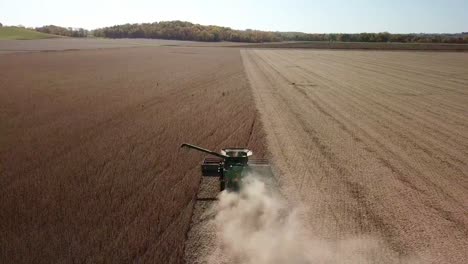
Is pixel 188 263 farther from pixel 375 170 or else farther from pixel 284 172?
pixel 375 170

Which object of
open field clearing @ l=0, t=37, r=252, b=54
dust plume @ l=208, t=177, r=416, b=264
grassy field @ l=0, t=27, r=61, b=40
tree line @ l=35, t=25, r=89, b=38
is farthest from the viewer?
tree line @ l=35, t=25, r=89, b=38

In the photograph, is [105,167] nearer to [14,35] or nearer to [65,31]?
[14,35]

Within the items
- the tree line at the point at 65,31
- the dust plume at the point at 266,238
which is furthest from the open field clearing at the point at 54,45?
the tree line at the point at 65,31

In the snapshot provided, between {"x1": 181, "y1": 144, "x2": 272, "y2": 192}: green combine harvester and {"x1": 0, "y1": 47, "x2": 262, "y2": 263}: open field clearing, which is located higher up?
{"x1": 181, "y1": 144, "x2": 272, "y2": 192}: green combine harvester

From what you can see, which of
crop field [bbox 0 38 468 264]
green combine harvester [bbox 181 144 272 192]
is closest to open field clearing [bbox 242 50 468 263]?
crop field [bbox 0 38 468 264]

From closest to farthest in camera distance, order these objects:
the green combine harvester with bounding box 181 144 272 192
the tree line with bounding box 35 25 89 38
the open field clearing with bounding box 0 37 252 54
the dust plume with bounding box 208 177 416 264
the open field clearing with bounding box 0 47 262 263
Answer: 1. the dust plume with bounding box 208 177 416 264
2. the open field clearing with bounding box 0 47 262 263
3. the green combine harvester with bounding box 181 144 272 192
4. the open field clearing with bounding box 0 37 252 54
5. the tree line with bounding box 35 25 89 38

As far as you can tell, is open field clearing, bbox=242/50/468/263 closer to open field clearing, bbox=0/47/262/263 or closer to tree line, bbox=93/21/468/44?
open field clearing, bbox=0/47/262/263

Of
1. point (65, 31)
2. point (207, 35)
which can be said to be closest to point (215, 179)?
point (207, 35)

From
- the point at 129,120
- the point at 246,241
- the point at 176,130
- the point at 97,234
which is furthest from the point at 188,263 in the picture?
the point at 129,120
